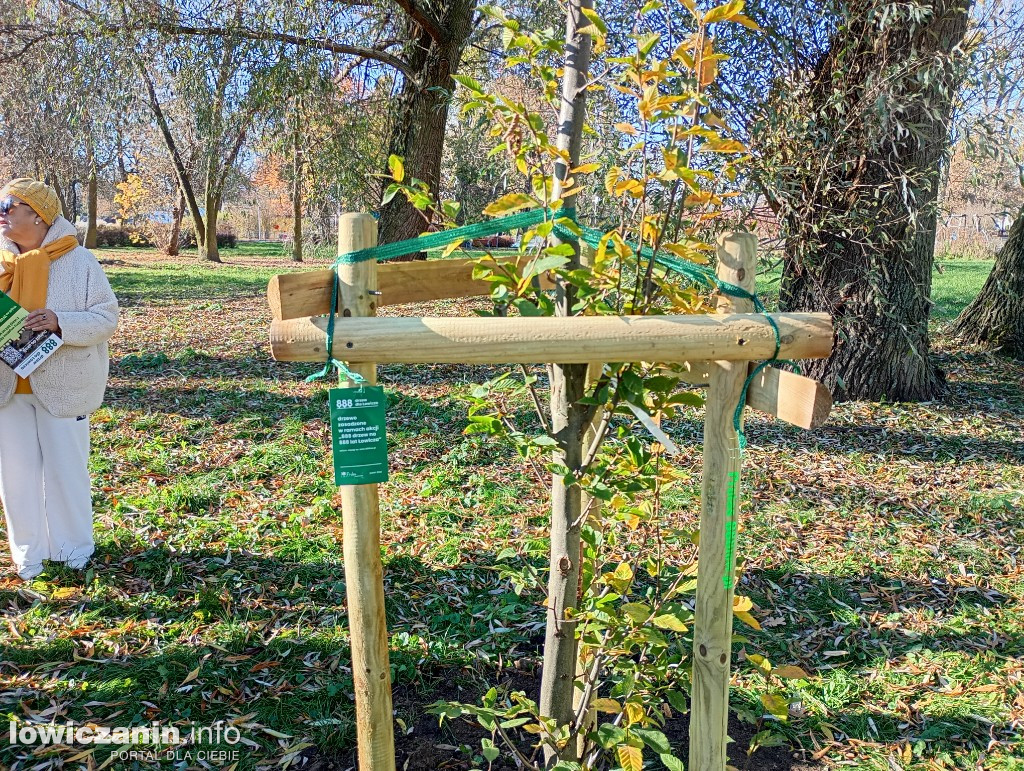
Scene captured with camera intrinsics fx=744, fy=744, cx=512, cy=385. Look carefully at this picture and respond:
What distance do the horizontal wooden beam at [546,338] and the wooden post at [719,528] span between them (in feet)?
0.38

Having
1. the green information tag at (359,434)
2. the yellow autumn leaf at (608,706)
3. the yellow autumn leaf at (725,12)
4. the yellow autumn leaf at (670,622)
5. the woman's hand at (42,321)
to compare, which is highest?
the yellow autumn leaf at (725,12)

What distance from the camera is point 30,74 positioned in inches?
302

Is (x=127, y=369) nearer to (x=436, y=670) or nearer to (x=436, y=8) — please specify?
(x=436, y=8)

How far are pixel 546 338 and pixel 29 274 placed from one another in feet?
10.1

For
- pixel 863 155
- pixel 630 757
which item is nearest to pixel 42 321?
pixel 630 757

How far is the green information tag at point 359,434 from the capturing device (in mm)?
1856

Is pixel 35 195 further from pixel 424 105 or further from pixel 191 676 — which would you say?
pixel 424 105

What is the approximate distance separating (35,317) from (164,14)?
15.5ft

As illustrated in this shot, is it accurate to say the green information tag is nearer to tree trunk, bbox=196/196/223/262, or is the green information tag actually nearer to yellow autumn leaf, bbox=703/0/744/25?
yellow autumn leaf, bbox=703/0/744/25

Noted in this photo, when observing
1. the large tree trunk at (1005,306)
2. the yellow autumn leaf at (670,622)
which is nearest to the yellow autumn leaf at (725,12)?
the yellow autumn leaf at (670,622)

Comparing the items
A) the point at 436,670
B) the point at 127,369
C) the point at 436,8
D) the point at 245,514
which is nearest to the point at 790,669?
the point at 436,670

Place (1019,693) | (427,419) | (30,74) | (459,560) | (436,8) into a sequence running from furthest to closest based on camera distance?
1. (436,8)
2. (30,74)
3. (427,419)
4. (459,560)
5. (1019,693)

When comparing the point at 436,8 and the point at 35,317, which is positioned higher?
the point at 436,8

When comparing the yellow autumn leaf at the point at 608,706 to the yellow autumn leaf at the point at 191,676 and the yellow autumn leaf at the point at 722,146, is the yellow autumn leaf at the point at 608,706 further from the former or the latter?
the yellow autumn leaf at the point at 191,676
